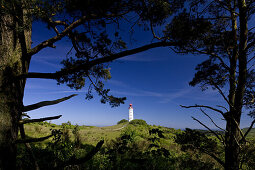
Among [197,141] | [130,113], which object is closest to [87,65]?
[197,141]

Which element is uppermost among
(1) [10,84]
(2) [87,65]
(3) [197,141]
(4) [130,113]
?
(2) [87,65]

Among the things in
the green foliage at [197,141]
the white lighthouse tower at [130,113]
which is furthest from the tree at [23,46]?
the white lighthouse tower at [130,113]

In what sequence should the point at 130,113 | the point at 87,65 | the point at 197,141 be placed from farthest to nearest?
the point at 130,113 < the point at 197,141 < the point at 87,65

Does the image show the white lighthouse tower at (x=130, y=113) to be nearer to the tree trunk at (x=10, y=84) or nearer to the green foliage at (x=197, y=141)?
the green foliage at (x=197, y=141)

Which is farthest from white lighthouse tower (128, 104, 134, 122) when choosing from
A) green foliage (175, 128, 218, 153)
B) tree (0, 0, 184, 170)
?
tree (0, 0, 184, 170)

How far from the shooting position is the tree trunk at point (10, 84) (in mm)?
1464

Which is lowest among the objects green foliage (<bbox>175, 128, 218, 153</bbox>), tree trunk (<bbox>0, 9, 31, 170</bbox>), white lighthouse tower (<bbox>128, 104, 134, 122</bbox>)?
white lighthouse tower (<bbox>128, 104, 134, 122</bbox>)

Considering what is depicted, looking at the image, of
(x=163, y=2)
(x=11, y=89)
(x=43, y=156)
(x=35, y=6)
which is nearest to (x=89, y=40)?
(x=35, y=6)

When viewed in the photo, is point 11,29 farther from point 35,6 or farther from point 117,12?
point 117,12

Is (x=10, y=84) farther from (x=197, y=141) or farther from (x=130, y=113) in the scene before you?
(x=130, y=113)

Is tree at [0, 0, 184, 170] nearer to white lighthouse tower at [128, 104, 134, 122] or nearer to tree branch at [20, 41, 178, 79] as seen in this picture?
tree branch at [20, 41, 178, 79]

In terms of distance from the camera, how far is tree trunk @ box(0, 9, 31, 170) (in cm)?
146

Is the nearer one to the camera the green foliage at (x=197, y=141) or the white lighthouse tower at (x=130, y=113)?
the green foliage at (x=197, y=141)

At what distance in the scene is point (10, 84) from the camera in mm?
1608
